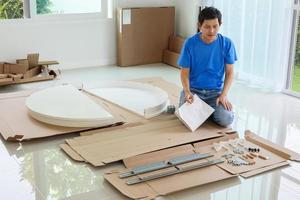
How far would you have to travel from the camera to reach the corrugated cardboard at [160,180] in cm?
229

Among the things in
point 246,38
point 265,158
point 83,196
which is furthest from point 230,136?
point 246,38

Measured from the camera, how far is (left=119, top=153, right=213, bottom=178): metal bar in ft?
8.09

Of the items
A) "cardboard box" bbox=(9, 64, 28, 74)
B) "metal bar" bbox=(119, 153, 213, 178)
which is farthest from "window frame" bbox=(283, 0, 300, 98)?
"cardboard box" bbox=(9, 64, 28, 74)

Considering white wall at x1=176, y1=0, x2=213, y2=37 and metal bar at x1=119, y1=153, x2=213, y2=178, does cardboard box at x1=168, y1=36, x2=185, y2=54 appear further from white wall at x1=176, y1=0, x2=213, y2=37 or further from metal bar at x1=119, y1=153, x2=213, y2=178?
metal bar at x1=119, y1=153, x2=213, y2=178

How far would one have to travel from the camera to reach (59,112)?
315cm

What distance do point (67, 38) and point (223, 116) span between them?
94.7 inches

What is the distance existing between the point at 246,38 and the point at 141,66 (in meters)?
1.33

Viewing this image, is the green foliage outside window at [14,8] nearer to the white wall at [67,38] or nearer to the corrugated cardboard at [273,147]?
the white wall at [67,38]

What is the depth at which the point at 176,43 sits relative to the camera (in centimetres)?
525

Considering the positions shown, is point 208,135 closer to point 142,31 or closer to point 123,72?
point 123,72

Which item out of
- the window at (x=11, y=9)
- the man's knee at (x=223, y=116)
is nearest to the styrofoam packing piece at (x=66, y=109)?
the man's knee at (x=223, y=116)

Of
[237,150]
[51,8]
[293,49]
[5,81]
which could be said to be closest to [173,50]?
[51,8]

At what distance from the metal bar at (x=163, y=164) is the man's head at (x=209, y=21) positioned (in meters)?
0.89

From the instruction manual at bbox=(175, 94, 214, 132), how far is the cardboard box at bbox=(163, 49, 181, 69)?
197 centimetres
